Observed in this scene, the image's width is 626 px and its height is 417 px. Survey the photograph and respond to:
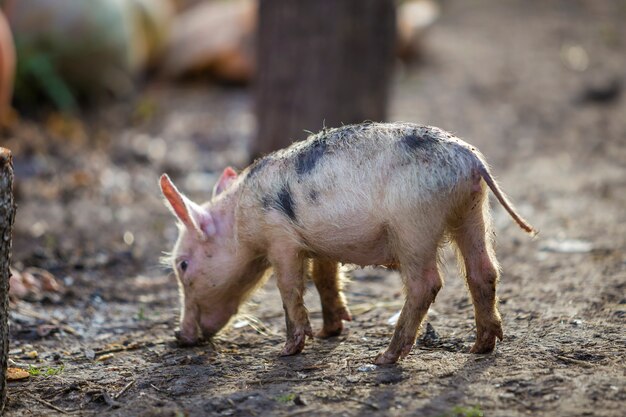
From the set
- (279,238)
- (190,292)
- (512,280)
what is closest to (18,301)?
(190,292)

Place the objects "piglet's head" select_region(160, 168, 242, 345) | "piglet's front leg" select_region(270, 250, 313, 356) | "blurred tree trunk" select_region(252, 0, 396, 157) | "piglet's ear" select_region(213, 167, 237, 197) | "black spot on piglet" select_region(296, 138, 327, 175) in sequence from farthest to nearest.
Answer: "blurred tree trunk" select_region(252, 0, 396, 157), "piglet's ear" select_region(213, 167, 237, 197), "piglet's head" select_region(160, 168, 242, 345), "piglet's front leg" select_region(270, 250, 313, 356), "black spot on piglet" select_region(296, 138, 327, 175)

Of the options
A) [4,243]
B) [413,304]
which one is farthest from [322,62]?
[4,243]

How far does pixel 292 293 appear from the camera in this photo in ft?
15.4

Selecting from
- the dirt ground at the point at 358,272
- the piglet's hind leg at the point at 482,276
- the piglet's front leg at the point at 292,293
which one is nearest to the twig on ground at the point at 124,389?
the dirt ground at the point at 358,272

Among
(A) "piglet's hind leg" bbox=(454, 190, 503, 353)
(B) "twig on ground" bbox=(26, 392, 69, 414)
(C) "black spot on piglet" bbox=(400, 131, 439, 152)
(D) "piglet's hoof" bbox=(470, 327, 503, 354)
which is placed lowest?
(B) "twig on ground" bbox=(26, 392, 69, 414)

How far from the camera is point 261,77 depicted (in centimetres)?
833

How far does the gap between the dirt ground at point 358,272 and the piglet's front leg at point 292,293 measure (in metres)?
0.10

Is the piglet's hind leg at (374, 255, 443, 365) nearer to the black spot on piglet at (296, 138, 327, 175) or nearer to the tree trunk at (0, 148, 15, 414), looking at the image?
the black spot on piglet at (296, 138, 327, 175)

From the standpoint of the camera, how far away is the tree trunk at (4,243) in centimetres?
403

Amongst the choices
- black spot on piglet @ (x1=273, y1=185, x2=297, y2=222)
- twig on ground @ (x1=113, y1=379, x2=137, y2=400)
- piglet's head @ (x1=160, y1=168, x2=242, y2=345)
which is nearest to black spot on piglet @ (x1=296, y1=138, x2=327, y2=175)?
black spot on piglet @ (x1=273, y1=185, x2=297, y2=222)

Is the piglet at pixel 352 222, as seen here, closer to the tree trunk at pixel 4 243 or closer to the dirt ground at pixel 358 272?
the dirt ground at pixel 358 272

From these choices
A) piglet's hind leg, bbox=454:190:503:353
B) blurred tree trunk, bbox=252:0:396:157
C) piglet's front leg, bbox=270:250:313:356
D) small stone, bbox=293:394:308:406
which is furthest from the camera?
blurred tree trunk, bbox=252:0:396:157

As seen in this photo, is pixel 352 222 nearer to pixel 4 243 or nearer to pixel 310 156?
pixel 310 156

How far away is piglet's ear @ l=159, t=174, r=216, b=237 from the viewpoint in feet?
15.8
